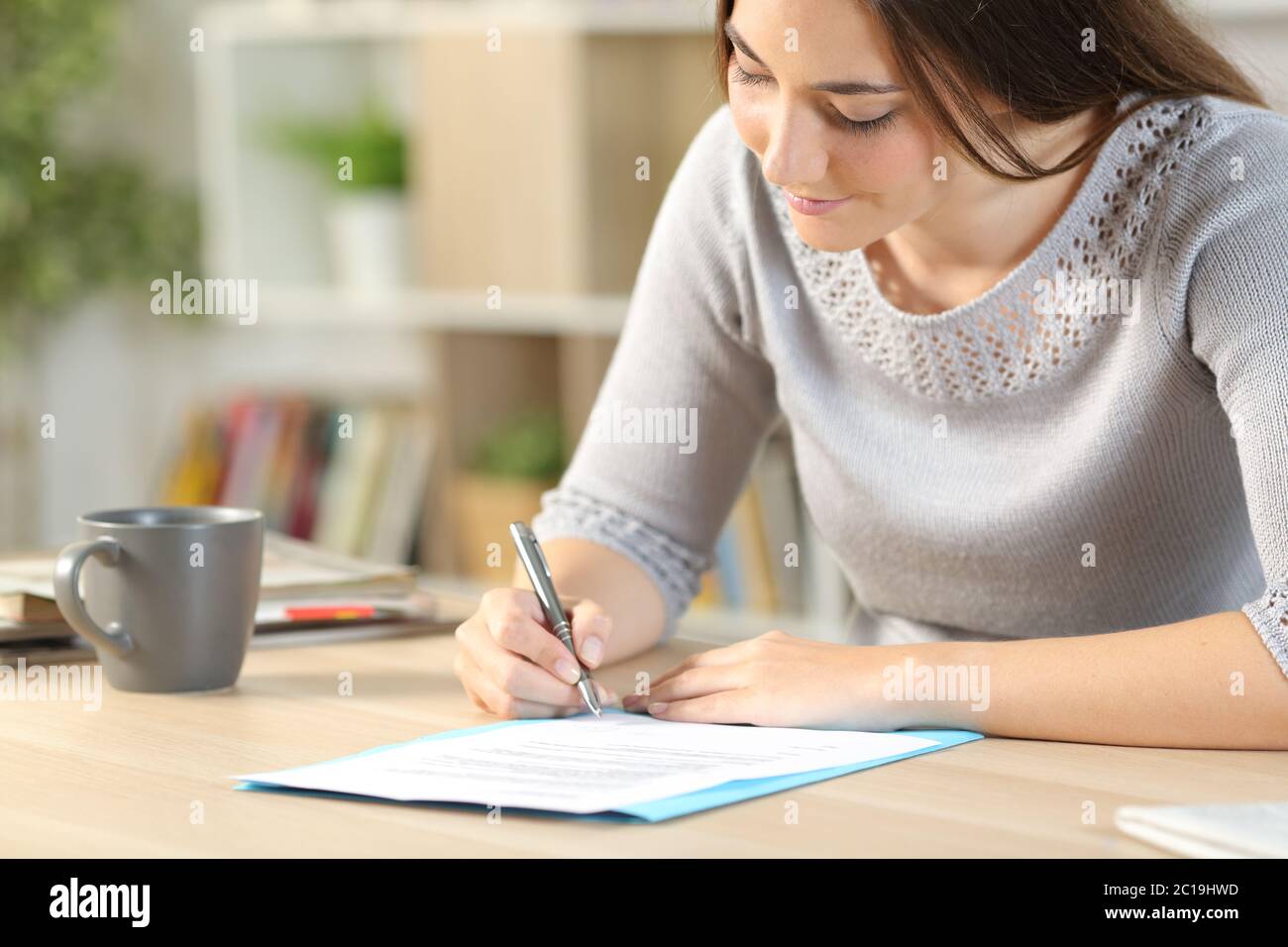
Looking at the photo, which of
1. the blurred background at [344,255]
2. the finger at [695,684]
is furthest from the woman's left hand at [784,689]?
the blurred background at [344,255]

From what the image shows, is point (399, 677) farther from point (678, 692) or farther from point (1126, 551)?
point (1126, 551)

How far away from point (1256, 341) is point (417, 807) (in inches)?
24.8

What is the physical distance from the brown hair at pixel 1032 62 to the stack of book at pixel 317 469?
1968 millimetres

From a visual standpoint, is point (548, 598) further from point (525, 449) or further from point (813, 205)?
point (525, 449)

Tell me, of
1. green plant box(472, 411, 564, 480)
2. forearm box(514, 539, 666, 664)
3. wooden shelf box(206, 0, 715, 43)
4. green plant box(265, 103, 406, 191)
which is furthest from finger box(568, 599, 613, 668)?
green plant box(265, 103, 406, 191)

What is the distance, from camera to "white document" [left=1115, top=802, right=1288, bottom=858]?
2.27 ft

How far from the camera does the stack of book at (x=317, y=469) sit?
3.07 m

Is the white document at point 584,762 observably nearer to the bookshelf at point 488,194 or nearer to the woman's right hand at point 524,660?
the woman's right hand at point 524,660

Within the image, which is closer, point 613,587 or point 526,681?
point 526,681

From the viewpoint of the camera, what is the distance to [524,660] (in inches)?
40.7

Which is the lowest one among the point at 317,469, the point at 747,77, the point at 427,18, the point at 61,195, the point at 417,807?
the point at 417,807

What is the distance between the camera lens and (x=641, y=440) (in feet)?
4.50

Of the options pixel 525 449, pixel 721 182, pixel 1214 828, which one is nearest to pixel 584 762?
pixel 1214 828
